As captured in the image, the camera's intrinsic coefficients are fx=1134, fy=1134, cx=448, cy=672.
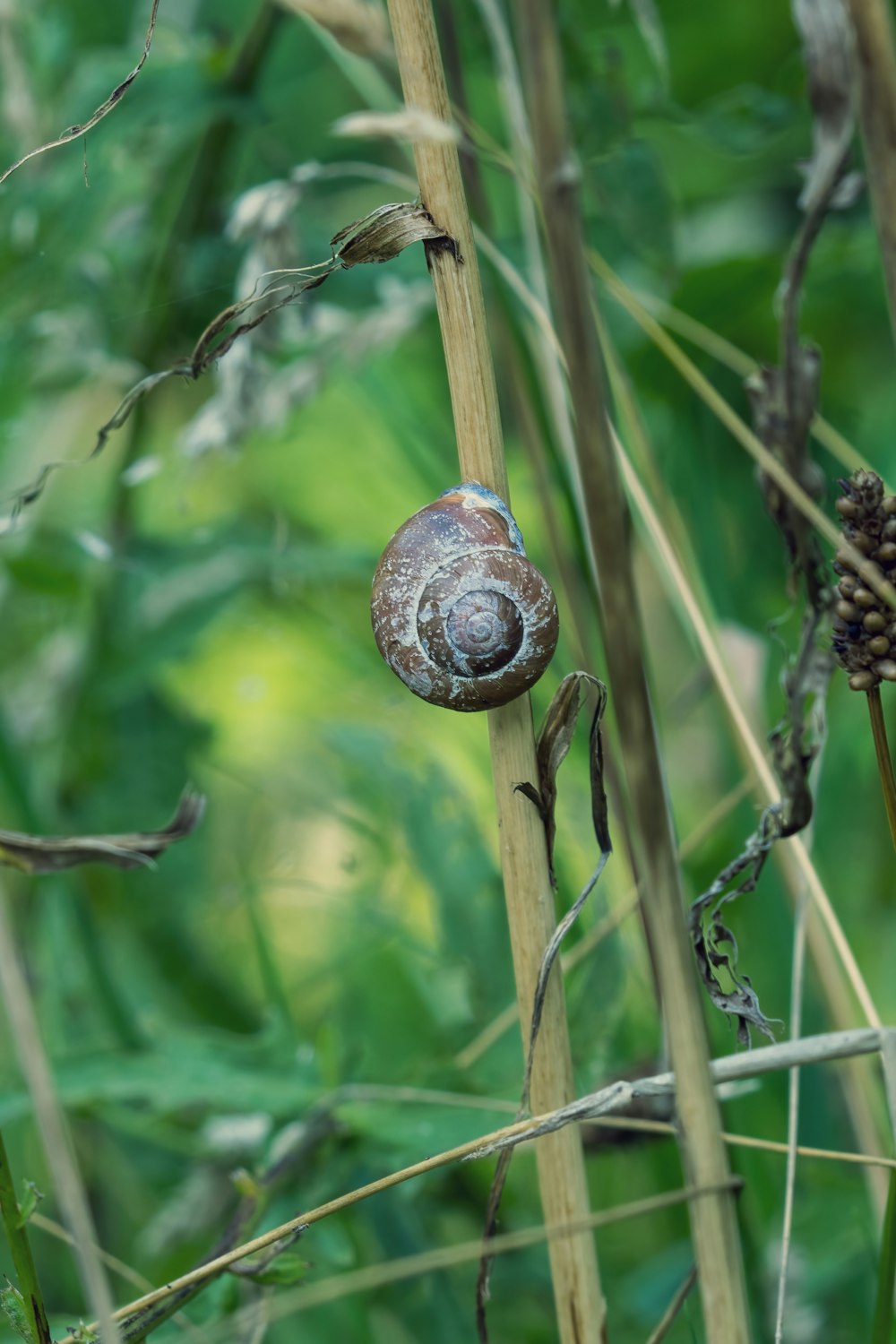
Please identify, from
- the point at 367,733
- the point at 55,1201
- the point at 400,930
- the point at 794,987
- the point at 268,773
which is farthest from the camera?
Answer: the point at 268,773

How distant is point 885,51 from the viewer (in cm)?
64

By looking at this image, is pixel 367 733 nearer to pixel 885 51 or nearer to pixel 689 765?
pixel 689 765

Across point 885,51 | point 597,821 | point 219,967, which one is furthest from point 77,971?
point 885,51

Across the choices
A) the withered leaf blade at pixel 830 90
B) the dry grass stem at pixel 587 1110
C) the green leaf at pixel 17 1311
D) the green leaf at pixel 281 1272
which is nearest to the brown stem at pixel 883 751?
the dry grass stem at pixel 587 1110

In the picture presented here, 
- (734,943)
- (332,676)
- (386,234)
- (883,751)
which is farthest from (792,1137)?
(332,676)

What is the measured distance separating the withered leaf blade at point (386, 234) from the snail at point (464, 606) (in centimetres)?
14

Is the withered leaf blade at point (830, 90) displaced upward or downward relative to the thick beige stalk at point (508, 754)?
upward

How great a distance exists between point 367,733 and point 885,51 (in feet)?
3.94

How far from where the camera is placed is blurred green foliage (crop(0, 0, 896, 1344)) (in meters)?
1.17

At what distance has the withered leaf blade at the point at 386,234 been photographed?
644mm

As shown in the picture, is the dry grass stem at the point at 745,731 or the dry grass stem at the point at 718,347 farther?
the dry grass stem at the point at 718,347

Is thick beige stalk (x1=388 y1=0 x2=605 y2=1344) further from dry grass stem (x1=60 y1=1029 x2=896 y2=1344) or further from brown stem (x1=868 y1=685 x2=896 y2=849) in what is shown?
brown stem (x1=868 y1=685 x2=896 y2=849)

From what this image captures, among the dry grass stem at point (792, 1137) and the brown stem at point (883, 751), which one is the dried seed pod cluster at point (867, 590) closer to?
the brown stem at point (883, 751)

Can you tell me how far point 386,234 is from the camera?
0.65m
